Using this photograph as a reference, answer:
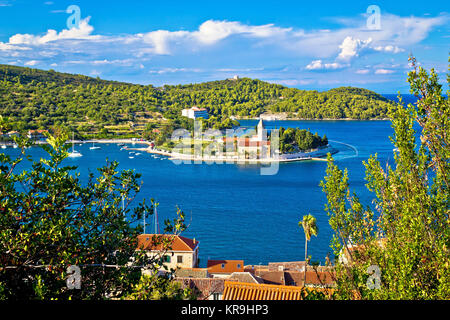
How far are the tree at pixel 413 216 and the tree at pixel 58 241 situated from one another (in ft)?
5.49

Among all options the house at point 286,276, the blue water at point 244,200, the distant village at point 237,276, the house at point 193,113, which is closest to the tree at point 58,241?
the distant village at point 237,276

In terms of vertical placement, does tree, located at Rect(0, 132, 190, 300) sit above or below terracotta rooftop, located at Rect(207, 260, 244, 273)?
above

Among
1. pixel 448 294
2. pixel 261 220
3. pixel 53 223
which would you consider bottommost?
pixel 261 220

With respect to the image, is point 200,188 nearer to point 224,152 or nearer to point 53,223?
point 224,152

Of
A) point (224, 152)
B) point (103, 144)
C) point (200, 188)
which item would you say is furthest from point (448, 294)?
point (103, 144)

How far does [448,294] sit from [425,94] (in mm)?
1639

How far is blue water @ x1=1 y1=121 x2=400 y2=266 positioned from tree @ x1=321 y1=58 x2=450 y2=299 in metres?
4.46

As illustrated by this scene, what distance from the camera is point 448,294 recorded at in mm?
2807

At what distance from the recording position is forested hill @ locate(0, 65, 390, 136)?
225ft

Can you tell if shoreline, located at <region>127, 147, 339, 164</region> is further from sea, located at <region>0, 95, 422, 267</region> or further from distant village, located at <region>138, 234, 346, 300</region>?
distant village, located at <region>138, 234, 346, 300</region>

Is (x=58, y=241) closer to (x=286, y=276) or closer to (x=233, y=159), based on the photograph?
(x=286, y=276)

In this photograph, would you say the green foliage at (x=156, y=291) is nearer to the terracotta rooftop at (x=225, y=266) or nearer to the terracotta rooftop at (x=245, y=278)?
the terracotta rooftop at (x=245, y=278)

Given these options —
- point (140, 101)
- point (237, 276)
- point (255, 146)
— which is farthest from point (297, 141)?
point (140, 101)

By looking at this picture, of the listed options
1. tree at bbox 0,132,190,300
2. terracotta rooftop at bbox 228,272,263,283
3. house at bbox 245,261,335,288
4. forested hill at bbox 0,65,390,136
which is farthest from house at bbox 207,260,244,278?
forested hill at bbox 0,65,390,136
